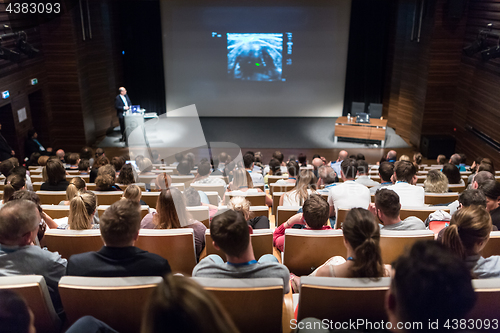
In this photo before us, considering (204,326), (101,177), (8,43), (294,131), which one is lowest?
(294,131)

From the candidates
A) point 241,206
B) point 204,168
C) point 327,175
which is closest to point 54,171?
point 204,168

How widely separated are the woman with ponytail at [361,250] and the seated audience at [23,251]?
56.9 inches

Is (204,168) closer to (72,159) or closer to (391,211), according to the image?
(72,159)

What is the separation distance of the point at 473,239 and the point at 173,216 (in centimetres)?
198

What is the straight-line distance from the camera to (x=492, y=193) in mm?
3055

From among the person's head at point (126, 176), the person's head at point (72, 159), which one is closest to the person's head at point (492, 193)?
the person's head at point (126, 176)

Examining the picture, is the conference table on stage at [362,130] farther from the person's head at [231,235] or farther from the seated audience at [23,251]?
the seated audience at [23,251]

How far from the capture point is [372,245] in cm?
188

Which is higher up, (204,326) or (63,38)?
(63,38)

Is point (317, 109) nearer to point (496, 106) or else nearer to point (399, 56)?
point (399, 56)

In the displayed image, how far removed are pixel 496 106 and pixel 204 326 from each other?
27.4 ft

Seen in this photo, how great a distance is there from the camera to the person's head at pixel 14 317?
1.29m

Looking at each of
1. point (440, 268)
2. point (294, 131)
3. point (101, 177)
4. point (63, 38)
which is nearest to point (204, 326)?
point (440, 268)

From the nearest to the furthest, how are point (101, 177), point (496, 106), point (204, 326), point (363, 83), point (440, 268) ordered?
point (204, 326)
point (440, 268)
point (101, 177)
point (496, 106)
point (363, 83)
